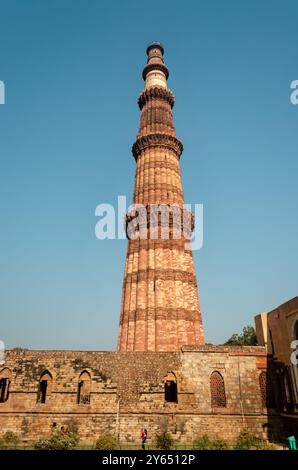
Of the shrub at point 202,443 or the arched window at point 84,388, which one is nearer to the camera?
the shrub at point 202,443

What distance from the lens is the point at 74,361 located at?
1520cm

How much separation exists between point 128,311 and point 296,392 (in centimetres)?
970

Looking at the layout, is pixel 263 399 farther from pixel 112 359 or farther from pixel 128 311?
pixel 128 311

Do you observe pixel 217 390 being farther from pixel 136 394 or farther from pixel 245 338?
pixel 245 338

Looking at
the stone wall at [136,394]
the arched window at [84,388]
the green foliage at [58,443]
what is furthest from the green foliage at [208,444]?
the arched window at [84,388]

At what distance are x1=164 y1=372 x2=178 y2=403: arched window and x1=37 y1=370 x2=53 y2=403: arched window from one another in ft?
16.5

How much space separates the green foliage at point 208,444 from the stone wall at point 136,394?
417mm

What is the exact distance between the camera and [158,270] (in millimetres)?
20297

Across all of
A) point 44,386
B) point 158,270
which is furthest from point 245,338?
point 44,386

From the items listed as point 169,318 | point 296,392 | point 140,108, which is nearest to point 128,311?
point 169,318

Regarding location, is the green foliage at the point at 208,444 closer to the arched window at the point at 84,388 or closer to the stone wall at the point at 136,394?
the stone wall at the point at 136,394

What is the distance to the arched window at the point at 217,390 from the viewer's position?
571 inches

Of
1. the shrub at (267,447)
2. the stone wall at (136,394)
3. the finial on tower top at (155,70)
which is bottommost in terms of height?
the shrub at (267,447)

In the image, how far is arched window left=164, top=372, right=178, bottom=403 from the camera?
14.9m
